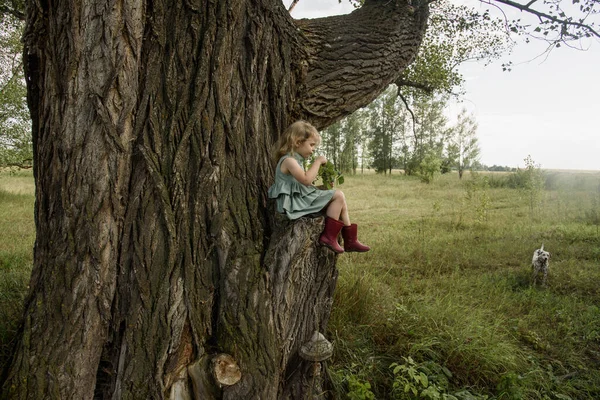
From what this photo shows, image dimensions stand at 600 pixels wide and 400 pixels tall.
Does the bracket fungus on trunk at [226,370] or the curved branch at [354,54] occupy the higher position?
the curved branch at [354,54]

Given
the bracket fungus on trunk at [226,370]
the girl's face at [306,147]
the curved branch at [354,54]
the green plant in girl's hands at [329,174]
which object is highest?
the curved branch at [354,54]

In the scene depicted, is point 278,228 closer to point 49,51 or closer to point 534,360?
point 49,51

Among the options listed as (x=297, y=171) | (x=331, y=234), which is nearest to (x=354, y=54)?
(x=297, y=171)

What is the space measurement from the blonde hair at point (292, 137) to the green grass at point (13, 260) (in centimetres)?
256

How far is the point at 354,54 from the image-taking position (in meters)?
3.97

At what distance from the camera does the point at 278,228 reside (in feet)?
9.48

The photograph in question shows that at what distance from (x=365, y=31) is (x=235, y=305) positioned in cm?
324

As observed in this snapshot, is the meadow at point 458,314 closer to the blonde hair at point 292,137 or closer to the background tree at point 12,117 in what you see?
the blonde hair at point 292,137

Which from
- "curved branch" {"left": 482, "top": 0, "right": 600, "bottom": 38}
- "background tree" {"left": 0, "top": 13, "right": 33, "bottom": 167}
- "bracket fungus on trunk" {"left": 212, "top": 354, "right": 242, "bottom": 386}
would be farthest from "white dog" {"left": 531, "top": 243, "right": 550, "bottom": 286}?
"background tree" {"left": 0, "top": 13, "right": 33, "bottom": 167}

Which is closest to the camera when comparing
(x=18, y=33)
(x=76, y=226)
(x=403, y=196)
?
(x=76, y=226)

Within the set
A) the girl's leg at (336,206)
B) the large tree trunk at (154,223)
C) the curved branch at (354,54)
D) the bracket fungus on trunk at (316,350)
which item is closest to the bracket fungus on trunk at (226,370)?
the large tree trunk at (154,223)

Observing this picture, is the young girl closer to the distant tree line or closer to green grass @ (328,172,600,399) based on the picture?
green grass @ (328,172,600,399)

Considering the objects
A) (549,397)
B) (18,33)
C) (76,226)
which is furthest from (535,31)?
(18,33)

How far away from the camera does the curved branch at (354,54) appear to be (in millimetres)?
3770
